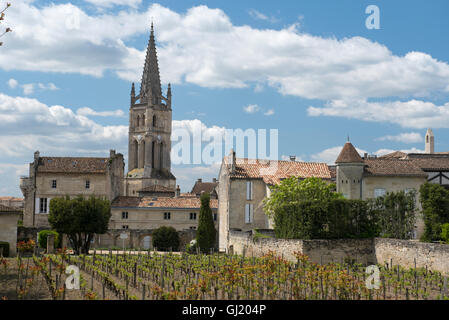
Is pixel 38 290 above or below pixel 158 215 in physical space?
below

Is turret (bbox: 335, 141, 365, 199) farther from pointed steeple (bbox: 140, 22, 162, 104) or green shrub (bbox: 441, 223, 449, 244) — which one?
pointed steeple (bbox: 140, 22, 162, 104)

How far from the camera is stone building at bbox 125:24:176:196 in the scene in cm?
8362

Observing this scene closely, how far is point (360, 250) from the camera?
29.5 metres

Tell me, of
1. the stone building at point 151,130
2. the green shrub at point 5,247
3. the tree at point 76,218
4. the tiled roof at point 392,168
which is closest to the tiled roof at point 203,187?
the stone building at point 151,130

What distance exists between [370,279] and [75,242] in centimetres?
2353

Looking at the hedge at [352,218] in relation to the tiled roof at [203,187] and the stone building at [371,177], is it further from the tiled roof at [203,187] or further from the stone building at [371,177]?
the tiled roof at [203,187]

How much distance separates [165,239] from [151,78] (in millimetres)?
47088

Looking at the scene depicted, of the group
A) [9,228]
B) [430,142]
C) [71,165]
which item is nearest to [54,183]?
[71,165]

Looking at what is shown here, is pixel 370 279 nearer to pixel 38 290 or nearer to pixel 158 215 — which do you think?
pixel 38 290

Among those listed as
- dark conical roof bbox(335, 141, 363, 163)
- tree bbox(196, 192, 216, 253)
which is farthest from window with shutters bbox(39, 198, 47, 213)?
dark conical roof bbox(335, 141, 363, 163)

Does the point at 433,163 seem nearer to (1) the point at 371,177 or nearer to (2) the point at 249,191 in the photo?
(1) the point at 371,177

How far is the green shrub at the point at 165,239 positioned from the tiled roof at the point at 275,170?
24.3 feet
